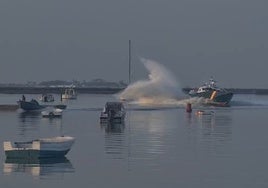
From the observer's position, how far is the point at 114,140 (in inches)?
1743

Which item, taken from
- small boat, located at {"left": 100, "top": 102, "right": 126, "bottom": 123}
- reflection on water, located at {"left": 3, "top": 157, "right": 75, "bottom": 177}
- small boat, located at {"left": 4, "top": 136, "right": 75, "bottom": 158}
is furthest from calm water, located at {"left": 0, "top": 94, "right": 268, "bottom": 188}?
small boat, located at {"left": 100, "top": 102, "right": 126, "bottom": 123}

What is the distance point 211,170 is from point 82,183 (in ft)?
18.7

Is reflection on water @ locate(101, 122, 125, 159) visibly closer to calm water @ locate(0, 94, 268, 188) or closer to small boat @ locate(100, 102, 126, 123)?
calm water @ locate(0, 94, 268, 188)

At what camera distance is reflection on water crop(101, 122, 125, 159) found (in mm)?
37000

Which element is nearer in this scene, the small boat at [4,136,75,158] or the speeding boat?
the small boat at [4,136,75,158]

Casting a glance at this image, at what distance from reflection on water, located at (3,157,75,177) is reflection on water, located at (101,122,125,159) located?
3.11 meters

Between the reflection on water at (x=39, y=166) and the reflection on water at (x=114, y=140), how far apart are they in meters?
3.11

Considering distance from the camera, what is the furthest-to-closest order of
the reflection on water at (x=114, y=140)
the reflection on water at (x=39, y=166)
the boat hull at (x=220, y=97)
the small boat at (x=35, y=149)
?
the boat hull at (x=220, y=97) → the reflection on water at (x=114, y=140) → the small boat at (x=35, y=149) → the reflection on water at (x=39, y=166)

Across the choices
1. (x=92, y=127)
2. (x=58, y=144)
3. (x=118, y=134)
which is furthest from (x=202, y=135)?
(x=58, y=144)

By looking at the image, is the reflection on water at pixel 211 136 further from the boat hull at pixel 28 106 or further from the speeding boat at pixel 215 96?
the speeding boat at pixel 215 96

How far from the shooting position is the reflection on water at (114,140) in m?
37.0

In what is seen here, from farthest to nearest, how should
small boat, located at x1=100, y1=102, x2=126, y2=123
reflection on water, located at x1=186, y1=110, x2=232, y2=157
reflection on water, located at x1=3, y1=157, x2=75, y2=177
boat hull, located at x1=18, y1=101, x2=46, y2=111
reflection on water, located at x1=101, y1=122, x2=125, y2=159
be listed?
boat hull, located at x1=18, y1=101, x2=46, y2=111, small boat, located at x1=100, y1=102, x2=126, y2=123, reflection on water, located at x1=186, y1=110, x2=232, y2=157, reflection on water, located at x1=101, y1=122, x2=125, y2=159, reflection on water, located at x1=3, y1=157, x2=75, y2=177

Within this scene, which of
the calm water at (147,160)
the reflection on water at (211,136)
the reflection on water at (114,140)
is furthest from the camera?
the reflection on water at (211,136)

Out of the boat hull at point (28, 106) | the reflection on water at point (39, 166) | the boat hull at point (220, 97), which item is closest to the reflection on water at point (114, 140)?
the reflection on water at point (39, 166)
